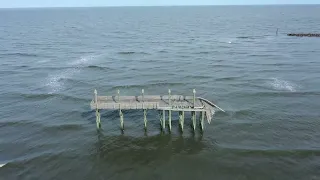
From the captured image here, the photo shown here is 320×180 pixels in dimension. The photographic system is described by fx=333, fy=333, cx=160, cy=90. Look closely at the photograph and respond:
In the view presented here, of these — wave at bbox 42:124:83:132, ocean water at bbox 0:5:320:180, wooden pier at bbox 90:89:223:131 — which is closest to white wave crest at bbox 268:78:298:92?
ocean water at bbox 0:5:320:180

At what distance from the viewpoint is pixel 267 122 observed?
132ft

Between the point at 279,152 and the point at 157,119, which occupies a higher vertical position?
the point at 157,119

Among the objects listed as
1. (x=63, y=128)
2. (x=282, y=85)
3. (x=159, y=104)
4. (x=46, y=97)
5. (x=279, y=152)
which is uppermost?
(x=282, y=85)

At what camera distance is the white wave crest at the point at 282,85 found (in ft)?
169

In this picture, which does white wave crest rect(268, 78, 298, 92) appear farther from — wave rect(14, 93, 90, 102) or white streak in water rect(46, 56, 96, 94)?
white streak in water rect(46, 56, 96, 94)

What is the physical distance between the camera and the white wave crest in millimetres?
51609

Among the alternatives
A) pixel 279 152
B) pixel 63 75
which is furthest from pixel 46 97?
pixel 279 152

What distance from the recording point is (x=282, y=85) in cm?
5369

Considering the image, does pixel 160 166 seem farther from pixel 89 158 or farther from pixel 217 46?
pixel 217 46

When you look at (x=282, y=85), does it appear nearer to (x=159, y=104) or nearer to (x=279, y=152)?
(x=279, y=152)

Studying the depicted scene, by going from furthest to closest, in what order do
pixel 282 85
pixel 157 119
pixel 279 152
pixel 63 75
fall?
pixel 63 75 < pixel 282 85 < pixel 157 119 < pixel 279 152

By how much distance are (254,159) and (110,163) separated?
Answer: 45.9ft

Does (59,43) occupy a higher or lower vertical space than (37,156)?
higher

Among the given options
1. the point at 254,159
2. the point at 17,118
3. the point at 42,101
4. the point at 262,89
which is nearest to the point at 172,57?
the point at 262,89
